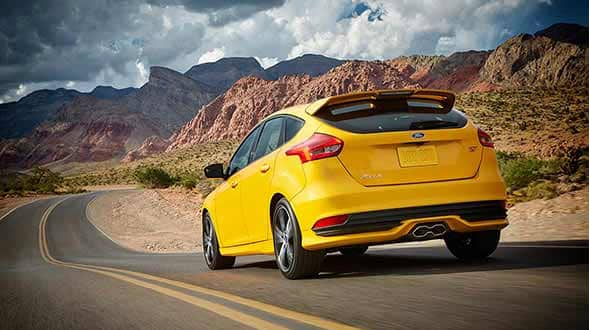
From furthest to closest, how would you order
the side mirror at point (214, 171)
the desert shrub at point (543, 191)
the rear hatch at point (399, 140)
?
Result: 1. the desert shrub at point (543, 191)
2. the side mirror at point (214, 171)
3. the rear hatch at point (399, 140)

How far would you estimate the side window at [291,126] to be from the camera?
6.02m

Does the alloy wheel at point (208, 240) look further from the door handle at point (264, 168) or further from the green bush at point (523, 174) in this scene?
the green bush at point (523, 174)

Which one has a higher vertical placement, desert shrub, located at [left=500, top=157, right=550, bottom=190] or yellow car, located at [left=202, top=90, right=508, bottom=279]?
yellow car, located at [left=202, top=90, right=508, bottom=279]

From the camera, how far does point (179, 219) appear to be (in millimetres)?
36562

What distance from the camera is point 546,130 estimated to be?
46000 mm

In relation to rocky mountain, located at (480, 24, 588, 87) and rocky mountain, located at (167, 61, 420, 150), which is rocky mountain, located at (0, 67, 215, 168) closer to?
rocky mountain, located at (167, 61, 420, 150)

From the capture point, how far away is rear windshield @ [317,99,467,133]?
18.3 ft

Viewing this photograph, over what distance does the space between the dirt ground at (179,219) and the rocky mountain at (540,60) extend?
7965 centimetres

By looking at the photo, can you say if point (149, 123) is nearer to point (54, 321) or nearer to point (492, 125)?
point (492, 125)

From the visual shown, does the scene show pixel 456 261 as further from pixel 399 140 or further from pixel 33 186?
pixel 33 186

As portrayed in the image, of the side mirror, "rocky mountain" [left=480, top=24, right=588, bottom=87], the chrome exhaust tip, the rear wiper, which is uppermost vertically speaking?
"rocky mountain" [left=480, top=24, right=588, bottom=87]

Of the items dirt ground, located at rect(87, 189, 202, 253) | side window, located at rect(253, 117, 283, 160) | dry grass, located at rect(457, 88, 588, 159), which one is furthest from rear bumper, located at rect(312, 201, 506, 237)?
dry grass, located at rect(457, 88, 588, 159)

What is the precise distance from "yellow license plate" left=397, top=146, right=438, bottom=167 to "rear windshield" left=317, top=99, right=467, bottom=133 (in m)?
0.21

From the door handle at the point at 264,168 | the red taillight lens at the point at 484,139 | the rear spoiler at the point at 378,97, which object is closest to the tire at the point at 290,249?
the door handle at the point at 264,168
